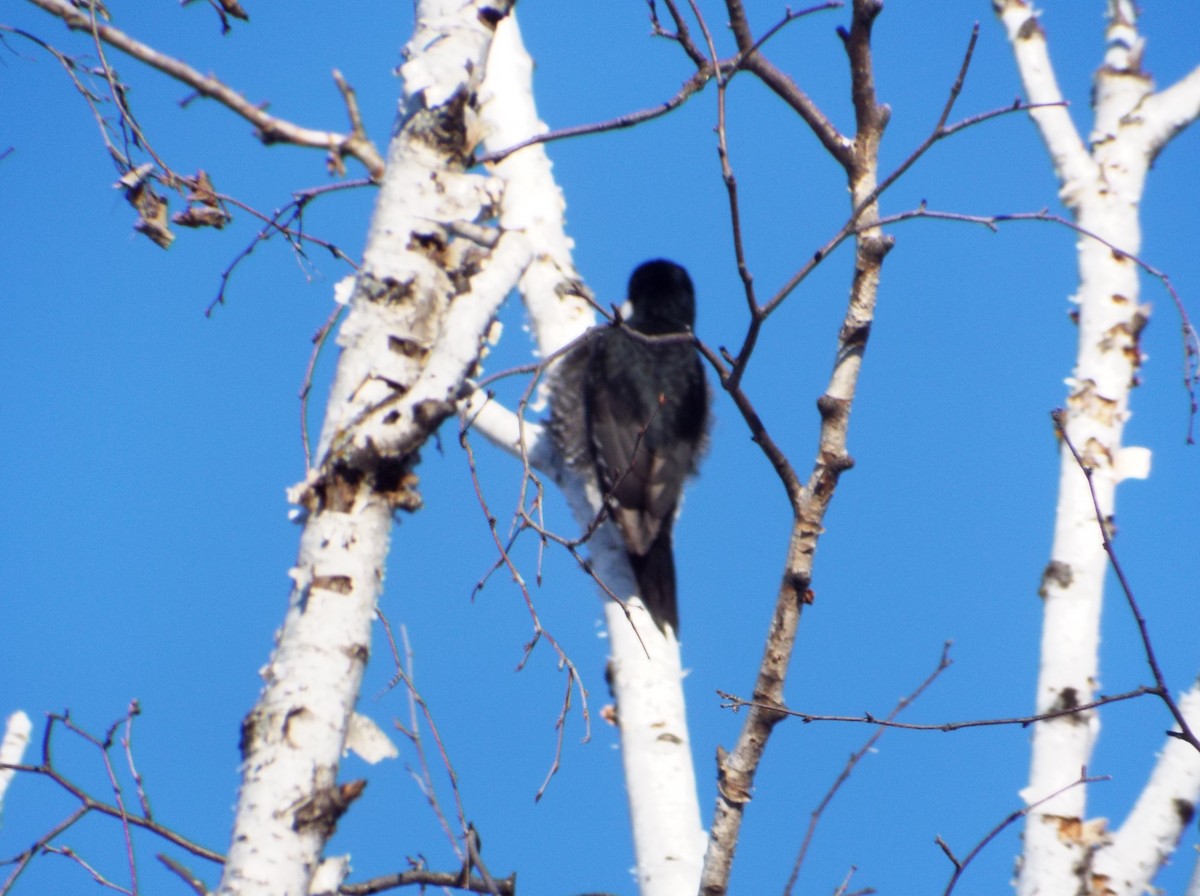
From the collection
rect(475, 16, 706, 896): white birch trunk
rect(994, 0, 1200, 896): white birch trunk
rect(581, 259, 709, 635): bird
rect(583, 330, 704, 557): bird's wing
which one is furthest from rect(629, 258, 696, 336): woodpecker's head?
rect(994, 0, 1200, 896): white birch trunk

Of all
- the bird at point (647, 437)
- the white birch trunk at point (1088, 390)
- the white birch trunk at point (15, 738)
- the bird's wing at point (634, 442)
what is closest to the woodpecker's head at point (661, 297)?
the bird at point (647, 437)

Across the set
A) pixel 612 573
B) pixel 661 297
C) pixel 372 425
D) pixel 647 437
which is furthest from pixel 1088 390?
pixel 372 425

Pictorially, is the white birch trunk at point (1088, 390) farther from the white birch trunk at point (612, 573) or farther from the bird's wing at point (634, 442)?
the bird's wing at point (634, 442)

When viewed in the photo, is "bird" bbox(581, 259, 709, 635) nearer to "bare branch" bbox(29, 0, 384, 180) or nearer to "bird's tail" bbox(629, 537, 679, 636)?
"bird's tail" bbox(629, 537, 679, 636)

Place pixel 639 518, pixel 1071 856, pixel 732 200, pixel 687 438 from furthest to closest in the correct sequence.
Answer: pixel 687 438 → pixel 639 518 → pixel 1071 856 → pixel 732 200

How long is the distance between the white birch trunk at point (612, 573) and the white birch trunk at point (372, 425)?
292 mm

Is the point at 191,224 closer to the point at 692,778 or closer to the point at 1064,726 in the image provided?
the point at 692,778

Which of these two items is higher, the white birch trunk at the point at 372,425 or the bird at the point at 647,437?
the bird at the point at 647,437

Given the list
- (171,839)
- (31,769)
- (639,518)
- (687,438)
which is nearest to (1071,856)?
(639,518)

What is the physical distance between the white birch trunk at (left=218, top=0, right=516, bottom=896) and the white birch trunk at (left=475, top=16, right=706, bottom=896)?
0.29 meters

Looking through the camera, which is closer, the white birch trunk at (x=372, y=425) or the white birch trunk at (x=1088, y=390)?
the white birch trunk at (x=372, y=425)

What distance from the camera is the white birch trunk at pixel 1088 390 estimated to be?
435 centimetres

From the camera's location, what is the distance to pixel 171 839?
3.56 meters

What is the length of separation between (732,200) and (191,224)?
2.10 meters
